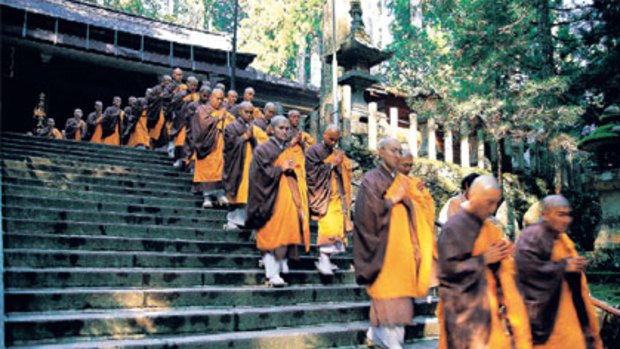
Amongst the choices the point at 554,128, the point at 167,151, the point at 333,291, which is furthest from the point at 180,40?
the point at 333,291

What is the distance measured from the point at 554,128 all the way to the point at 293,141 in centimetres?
592

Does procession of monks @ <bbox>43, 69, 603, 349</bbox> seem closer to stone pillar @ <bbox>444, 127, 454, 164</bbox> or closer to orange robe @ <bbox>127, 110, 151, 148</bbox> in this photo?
orange robe @ <bbox>127, 110, 151, 148</bbox>

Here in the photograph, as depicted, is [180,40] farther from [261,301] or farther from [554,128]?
[261,301]

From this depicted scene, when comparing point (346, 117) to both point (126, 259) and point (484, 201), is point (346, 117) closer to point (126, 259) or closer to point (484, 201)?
point (126, 259)

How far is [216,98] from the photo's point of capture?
9195 millimetres

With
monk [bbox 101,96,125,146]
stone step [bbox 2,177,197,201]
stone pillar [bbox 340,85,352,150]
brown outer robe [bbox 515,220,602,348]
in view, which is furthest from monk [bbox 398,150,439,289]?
monk [bbox 101,96,125,146]

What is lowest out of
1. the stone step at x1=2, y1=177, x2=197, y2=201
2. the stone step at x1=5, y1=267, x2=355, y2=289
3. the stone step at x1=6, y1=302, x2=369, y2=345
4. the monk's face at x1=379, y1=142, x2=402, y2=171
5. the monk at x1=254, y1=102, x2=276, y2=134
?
the stone step at x1=6, y1=302, x2=369, y2=345

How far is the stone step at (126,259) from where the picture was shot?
5387mm

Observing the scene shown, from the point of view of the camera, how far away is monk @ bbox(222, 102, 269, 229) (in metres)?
7.79

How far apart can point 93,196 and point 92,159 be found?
2508mm

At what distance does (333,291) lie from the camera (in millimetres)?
6371

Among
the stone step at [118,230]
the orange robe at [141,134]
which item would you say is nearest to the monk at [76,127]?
the orange robe at [141,134]

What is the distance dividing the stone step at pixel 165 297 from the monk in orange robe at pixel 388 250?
1.26 metres

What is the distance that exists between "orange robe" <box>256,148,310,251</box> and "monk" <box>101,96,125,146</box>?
830 centimetres
